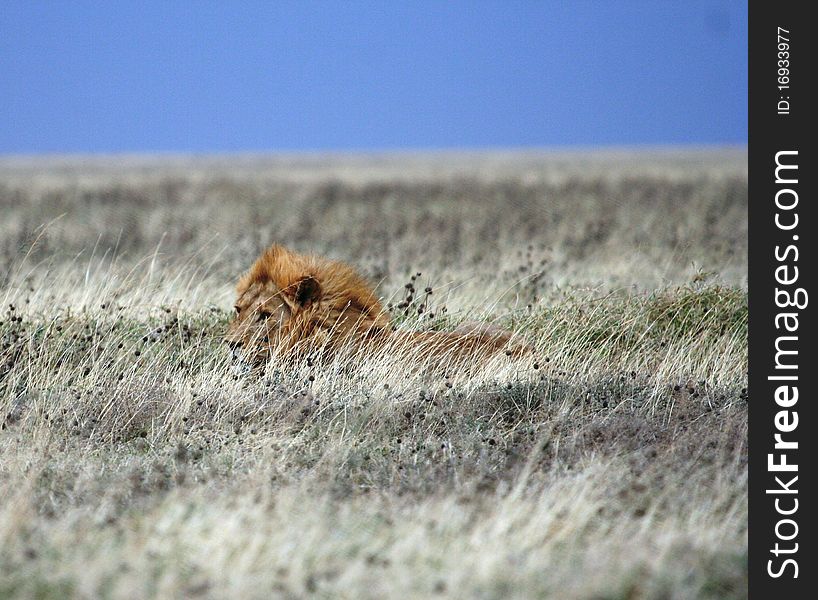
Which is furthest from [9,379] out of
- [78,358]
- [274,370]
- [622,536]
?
[622,536]

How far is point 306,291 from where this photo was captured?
23.3ft

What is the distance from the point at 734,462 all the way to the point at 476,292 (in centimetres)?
552

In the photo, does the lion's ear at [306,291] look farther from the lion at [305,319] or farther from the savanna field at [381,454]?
the savanna field at [381,454]

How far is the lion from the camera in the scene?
7.07m

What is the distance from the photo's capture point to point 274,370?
22.5 ft

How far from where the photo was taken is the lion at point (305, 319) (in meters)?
7.07
